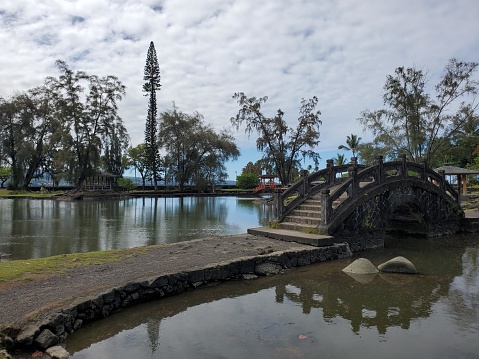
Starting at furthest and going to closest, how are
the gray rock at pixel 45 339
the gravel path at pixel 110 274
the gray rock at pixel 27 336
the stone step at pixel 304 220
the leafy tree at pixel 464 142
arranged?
1. the leafy tree at pixel 464 142
2. the stone step at pixel 304 220
3. the gravel path at pixel 110 274
4. the gray rock at pixel 45 339
5. the gray rock at pixel 27 336

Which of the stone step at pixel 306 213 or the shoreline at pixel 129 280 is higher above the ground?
the stone step at pixel 306 213

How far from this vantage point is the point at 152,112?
4984 cm

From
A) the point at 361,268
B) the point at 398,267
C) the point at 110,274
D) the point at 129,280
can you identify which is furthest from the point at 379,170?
the point at 110,274

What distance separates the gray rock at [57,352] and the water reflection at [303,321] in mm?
272

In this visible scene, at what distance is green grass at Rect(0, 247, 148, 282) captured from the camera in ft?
21.5

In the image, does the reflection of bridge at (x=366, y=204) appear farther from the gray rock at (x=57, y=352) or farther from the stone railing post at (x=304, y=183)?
the gray rock at (x=57, y=352)

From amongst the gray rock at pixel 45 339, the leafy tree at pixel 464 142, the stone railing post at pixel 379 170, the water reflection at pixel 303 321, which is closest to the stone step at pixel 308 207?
the stone railing post at pixel 379 170

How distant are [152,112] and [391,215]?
4162 centimetres

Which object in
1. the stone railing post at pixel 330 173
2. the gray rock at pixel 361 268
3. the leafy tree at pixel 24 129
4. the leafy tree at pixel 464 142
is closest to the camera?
the gray rock at pixel 361 268

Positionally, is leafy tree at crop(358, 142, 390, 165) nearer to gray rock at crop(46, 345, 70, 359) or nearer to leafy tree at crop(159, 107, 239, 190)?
leafy tree at crop(159, 107, 239, 190)

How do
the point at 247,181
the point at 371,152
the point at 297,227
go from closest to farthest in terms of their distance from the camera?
the point at 297,227 < the point at 371,152 < the point at 247,181

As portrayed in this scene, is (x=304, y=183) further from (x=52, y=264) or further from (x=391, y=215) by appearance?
(x=52, y=264)

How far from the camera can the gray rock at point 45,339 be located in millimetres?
4379

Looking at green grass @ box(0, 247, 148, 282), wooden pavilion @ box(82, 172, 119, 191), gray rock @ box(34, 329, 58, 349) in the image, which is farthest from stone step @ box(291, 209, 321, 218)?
wooden pavilion @ box(82, 172, 119, 191)
